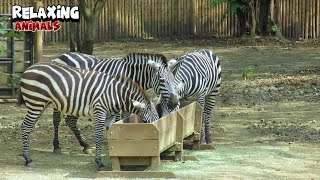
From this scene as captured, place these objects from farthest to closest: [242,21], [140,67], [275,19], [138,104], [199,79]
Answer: [242,21] < [275,19] < [199,79] < [140,67] < [138,104]

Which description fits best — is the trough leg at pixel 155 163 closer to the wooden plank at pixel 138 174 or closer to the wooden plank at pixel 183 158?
the wooden plank at pixel 138 174

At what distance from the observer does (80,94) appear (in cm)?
1012

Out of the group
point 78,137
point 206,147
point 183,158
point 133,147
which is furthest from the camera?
point 206,147

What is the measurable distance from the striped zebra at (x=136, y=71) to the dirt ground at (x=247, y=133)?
1.44 feet

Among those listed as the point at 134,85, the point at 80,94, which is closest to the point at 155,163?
the point at 134,85

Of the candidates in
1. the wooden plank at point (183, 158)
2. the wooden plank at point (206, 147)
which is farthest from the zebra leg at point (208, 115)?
the wooden plank at point (183, 158)

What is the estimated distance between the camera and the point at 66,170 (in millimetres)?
9742

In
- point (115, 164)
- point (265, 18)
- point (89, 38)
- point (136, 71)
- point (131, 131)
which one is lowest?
point (115, 164)

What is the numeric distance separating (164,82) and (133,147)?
1931mm

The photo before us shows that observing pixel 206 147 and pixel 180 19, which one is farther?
pixel 180 19

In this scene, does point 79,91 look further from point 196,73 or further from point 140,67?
point 196,73

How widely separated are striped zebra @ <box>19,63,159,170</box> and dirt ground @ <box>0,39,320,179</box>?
0.67m

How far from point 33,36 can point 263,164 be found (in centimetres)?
720

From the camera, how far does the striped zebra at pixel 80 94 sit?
989cm
